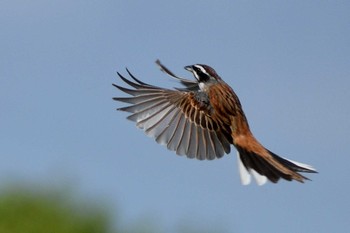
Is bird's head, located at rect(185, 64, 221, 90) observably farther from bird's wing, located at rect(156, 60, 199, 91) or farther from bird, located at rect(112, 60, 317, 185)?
bird's wing, located at rect(156, 60, 199, 91)

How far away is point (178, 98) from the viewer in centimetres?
568

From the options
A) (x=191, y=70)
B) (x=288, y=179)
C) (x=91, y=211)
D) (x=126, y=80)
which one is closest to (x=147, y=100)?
(x=126, y=80)

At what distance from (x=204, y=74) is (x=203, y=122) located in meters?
0.36

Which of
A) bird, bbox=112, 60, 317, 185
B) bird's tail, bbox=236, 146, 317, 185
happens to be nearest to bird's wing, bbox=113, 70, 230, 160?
bird, bbox=112, 60, 317, 185

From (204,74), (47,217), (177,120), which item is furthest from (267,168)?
(47,217)

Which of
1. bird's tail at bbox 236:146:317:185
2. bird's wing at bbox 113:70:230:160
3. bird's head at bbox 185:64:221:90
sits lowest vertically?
bird's tail at bbox 236:146:317:185

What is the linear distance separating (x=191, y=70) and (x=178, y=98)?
0.45 m

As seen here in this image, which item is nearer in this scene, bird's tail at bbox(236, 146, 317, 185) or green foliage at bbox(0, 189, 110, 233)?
bird's tail at bbox(236, 146, 317, 185)

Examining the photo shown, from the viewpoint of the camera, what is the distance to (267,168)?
4840 millimetres

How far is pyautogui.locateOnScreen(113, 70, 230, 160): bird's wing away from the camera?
539 cm

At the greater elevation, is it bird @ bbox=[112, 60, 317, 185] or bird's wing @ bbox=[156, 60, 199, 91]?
bird's wing @ bbox=[156, 60, 199, 91]

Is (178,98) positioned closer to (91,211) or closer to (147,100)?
(147,100)

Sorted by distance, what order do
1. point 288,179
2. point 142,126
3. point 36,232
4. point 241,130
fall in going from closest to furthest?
1. point 288,179
2. point 241,130
3. point 142,126
4. point 36,232

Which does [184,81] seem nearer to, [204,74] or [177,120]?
[177,120]
